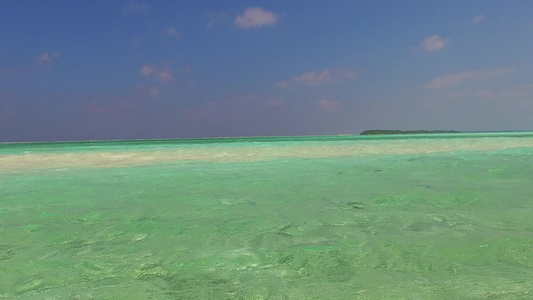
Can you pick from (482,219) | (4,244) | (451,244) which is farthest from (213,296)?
(482,219)

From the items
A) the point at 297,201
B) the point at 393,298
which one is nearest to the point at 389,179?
the point at 297,201

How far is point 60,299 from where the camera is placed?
2105mm

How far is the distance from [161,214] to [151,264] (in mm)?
1688

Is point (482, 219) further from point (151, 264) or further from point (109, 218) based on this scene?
point (109, 218)

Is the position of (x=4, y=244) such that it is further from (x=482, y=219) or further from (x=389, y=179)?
(x=389, y=179)

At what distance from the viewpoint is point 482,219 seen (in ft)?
11.9

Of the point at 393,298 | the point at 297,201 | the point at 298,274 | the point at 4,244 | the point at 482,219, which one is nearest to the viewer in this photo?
the point at 393,298

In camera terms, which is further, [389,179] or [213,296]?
[389,179]

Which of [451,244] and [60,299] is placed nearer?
[60,299]

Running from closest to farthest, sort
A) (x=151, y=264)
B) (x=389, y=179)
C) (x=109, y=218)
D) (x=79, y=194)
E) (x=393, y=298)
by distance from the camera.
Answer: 1. (x=393, y=298)
2. (x=151, y=264)
3. (x=109, y=218)
4. (x=79, y=194)
5. (x=389, y=179)

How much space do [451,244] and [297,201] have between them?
7.34ft

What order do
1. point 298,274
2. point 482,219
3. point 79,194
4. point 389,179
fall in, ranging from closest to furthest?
1. point 298,274
2. point 482,219
3. point 79,194
4. point 389,179

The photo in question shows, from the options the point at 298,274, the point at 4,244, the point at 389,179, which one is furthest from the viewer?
the point at 389,179

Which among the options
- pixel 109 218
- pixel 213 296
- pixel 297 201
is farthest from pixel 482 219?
pixel 109 218
